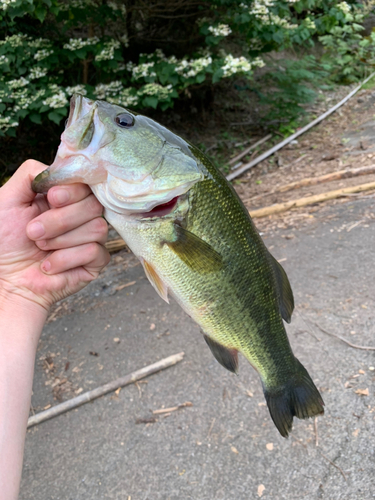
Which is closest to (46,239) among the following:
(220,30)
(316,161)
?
(220,30)

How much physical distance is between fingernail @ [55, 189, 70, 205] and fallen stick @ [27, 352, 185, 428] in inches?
97.3

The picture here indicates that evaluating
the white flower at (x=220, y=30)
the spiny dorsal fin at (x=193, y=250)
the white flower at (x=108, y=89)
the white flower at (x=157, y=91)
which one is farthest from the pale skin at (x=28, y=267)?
the white flower at (x=220, y=30)

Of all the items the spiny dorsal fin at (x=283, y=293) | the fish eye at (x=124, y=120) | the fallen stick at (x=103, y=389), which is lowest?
the fallen stick at (x=103, y=389)

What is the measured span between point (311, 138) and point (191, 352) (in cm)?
707

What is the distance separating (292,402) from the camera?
1.91 meters

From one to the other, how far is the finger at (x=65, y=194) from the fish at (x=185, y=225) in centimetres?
5

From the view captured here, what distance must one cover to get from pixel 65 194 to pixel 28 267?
54 centimetres

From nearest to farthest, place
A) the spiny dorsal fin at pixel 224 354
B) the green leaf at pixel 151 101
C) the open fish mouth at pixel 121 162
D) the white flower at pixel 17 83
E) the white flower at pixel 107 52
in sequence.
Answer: the open fish mouth at pixel 121 162 < the spiny dorsal fin at pixel 224 354 < the white flower at pixel 17 83 < the white flower at pixel 107 52 < the green leaf at pixel 151 101

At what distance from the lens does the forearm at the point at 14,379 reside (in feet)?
4.85

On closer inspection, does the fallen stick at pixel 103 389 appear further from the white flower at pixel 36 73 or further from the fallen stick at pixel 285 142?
the fallen stick at pixel 285 142

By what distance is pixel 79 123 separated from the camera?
1.38 meters

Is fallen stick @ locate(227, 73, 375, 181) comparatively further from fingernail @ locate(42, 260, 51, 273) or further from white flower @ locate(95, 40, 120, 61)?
fingernail @ locate(42, 260, 51, 273)

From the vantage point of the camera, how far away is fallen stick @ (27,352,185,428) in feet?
11.0

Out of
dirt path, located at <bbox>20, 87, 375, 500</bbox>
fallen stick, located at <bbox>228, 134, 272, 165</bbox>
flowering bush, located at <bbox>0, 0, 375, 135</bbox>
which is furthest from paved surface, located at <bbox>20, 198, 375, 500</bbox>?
fallen stick, located at <bbox>228, 134, 272, 165</bbox>
